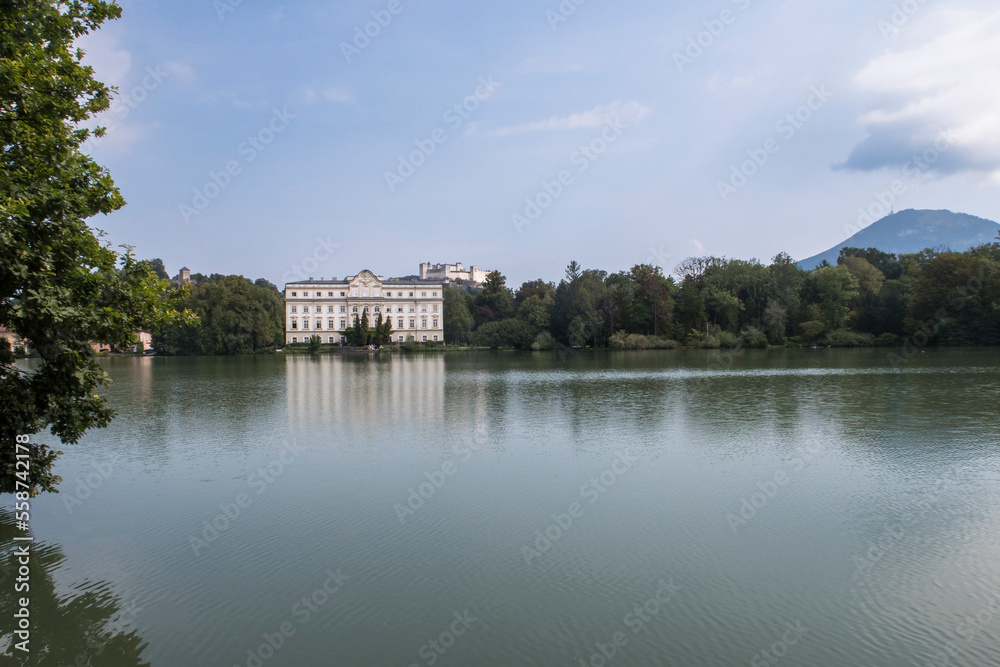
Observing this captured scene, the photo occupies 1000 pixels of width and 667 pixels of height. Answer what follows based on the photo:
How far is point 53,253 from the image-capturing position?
622 centimetres

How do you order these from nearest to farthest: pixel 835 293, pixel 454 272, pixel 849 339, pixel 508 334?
pixel 849 339, pixel 835 293, pixel 508 334, pixel 454 272

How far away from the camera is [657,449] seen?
42.3 feet

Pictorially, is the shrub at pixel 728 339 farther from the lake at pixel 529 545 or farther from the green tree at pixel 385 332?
the lake at pixel 529 545

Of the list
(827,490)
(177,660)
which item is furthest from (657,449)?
(177,660)

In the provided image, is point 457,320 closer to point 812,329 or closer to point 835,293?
point 812,329

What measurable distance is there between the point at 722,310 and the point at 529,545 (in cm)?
6720

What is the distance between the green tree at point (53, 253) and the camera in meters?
5.85

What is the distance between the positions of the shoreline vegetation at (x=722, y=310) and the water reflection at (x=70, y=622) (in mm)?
60280

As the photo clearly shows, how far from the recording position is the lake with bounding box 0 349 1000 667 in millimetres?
5332

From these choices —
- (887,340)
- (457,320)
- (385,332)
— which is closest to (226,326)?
(385,332)

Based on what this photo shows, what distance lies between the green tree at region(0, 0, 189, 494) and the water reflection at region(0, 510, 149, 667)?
1156 mm

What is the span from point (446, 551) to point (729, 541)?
3.52 metres

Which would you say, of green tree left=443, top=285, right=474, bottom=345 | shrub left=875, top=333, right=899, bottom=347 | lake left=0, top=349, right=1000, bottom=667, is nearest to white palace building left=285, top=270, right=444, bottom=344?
green tree left=443, top=285, right=474, bottom=345

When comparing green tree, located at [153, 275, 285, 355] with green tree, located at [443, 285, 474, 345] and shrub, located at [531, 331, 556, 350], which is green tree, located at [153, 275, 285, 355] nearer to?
green tree, located at [443, 285, 474, 345]
